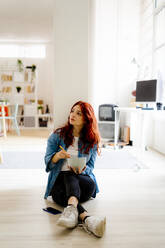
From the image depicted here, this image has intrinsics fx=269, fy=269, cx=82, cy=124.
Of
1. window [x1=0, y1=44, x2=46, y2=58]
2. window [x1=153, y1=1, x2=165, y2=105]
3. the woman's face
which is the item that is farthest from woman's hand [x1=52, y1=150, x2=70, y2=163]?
window [x1=0, y1=44, x2=46, y2=58]

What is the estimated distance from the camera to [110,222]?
1.90 m

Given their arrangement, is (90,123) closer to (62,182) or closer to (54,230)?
(62,182)

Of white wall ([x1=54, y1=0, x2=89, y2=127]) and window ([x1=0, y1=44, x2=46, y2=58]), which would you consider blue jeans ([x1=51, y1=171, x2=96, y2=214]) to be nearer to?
white wall ([x1=54, y1=0, x2=89, y2=127])

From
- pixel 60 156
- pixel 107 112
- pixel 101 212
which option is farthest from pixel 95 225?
pixel 107 112

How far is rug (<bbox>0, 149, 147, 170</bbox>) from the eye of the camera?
3529mm

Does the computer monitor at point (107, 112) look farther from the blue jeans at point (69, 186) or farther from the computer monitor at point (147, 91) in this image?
the blue jeans at point (69, 186)

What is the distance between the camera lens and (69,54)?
2689 mm

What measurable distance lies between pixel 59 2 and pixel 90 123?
51.0 inches

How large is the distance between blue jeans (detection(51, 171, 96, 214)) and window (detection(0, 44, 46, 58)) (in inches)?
314

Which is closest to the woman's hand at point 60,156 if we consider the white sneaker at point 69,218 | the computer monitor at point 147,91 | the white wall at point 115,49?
the white sneaker at point 69,218

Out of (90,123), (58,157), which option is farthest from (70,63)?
(58,157)

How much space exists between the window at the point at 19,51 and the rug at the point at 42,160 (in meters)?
5.78

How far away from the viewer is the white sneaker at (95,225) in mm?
1662

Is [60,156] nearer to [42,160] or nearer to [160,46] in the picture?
[42,160]
